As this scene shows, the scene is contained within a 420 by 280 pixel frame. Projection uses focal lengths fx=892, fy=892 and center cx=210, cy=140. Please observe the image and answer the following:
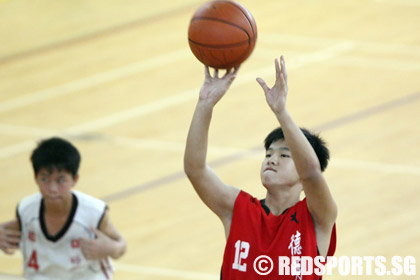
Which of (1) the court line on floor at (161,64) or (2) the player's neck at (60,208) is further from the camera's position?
(1) the court line on floor at (161,64)

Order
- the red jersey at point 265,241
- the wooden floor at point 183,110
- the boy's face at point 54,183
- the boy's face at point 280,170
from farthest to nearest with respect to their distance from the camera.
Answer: the wooden floor at point 183,110, the boy's face at point 54,183, the boy's face at point 280,170, the red jersey at point 265,241

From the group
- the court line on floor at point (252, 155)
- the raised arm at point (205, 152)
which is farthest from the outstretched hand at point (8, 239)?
the court line on floor at point (252, 155)

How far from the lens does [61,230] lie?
5.13m

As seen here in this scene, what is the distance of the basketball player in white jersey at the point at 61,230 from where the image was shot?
16.5 ft

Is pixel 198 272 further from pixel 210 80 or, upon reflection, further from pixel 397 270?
pixel 210 80

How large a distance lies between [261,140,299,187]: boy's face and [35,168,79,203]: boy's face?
4.70 ft

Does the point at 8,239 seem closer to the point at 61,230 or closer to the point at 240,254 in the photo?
the point at 61,230

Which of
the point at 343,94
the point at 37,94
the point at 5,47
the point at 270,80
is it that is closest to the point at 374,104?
the point at 343,94

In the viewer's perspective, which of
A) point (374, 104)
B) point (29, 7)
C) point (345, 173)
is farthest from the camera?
point (29, 7)

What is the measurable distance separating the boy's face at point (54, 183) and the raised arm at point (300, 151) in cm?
169

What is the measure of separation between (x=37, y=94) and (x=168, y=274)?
4.18m

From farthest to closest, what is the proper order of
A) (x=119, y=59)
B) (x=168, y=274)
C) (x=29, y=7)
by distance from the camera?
1. (x=29, y=7)
2. (x=119, y=59)
3. (x=168, y=274)

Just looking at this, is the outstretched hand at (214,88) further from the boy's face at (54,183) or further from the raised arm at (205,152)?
the boy's face at (54,183)

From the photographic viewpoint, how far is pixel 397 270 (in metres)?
7.01
